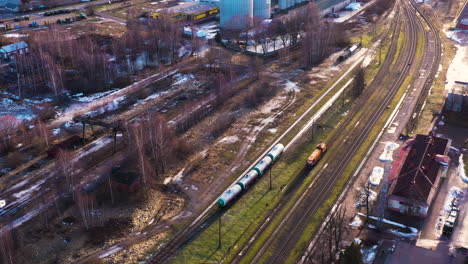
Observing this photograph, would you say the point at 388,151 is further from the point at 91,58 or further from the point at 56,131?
the point at 91,58

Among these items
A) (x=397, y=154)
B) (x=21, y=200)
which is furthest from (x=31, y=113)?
(x=397, y=154)

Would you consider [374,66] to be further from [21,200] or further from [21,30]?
[21,30]

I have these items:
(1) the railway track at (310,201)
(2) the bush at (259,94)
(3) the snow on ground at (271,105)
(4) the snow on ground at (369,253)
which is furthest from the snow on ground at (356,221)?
(2) the bush at (259,94)

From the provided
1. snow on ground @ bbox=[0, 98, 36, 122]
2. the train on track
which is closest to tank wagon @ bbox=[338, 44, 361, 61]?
the train on track

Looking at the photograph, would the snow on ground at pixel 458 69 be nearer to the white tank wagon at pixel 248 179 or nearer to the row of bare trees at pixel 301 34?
the row of bare trees at pixel 301 34

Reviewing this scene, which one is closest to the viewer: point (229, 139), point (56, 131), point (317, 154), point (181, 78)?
point (317, 154)

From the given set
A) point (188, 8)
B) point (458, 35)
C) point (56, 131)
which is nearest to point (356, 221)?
point (56, 131)
